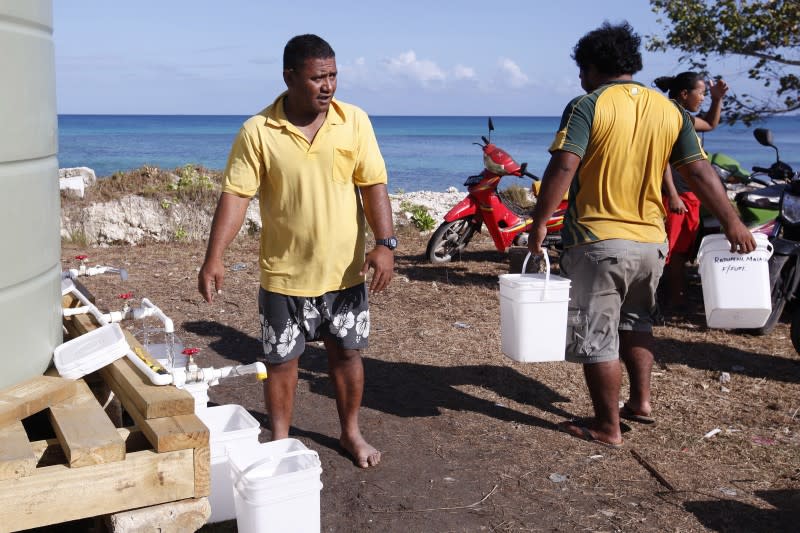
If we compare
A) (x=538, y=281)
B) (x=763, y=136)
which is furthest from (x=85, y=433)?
(x=763, y=136)

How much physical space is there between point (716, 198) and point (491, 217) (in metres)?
4.42

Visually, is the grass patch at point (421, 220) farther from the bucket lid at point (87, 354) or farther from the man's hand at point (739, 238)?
the bucket lid at point (87, 354)

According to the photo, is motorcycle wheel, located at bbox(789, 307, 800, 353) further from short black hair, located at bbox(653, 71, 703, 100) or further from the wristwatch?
the wristwatch

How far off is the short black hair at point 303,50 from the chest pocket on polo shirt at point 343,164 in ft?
1.35

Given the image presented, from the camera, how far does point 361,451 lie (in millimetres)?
4129

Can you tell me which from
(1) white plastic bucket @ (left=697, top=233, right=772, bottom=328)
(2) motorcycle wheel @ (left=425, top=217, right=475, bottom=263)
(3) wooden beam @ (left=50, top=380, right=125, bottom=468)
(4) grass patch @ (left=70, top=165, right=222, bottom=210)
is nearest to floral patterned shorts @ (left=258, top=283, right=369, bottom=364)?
(3) wooden beam @ (left=50, top=380, right=125, bottom=468)

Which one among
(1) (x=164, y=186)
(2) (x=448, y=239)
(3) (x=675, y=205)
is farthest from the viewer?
(1) (x=164, y=186)

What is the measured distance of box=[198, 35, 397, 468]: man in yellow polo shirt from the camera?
12.1ft

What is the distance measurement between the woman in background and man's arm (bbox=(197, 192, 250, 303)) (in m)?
3.69

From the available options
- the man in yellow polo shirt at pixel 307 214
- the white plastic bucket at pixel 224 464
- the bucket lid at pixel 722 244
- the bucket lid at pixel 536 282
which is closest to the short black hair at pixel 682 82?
the bucket lid at pixel 722 244

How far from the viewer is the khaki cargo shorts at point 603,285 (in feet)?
A: 13.5

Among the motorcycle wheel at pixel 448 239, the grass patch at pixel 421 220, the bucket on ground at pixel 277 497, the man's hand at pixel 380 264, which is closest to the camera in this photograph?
the bucket on ground at pixel 277 497

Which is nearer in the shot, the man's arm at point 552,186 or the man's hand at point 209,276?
the man's hand at point 209,276

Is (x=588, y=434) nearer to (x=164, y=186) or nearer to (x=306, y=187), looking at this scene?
(x=306, y=187)
